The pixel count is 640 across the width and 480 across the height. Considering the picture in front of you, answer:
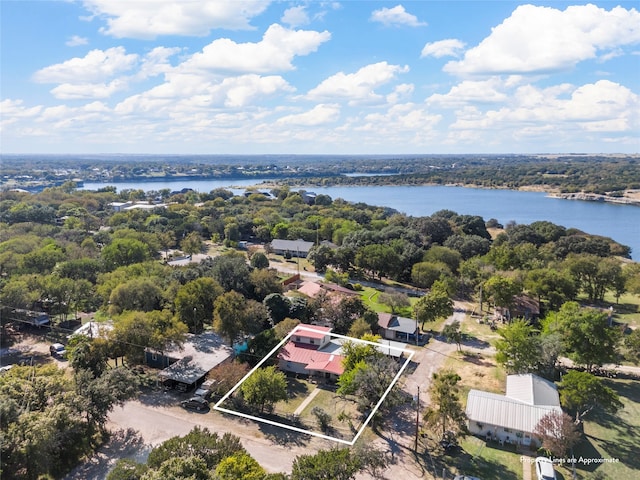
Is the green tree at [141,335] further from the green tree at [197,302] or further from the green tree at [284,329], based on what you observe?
the green tree at [284,329]

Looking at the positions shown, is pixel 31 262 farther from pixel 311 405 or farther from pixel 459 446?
pixel 459 446

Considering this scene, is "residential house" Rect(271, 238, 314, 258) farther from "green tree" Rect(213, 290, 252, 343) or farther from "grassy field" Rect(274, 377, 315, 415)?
"grassy field" Rect(274, 377, 315, 415)

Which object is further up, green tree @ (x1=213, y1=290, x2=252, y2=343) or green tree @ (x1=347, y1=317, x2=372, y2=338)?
green tree @ (x1=213, y1=290, x2=252, y2=343)

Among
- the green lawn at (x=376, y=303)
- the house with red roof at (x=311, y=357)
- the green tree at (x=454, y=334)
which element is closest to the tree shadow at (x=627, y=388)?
the green tree at (x=454, y=334)

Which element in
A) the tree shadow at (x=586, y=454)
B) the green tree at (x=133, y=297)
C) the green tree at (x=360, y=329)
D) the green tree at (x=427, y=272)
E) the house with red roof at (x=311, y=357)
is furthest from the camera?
the green tree at (x=427, y=272)

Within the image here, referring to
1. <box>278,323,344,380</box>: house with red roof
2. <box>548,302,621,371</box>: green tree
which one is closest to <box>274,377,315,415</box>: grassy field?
<box>278,323,344,380</box>: house with red roof

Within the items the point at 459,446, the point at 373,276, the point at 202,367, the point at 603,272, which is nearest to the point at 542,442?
the point at 459,446

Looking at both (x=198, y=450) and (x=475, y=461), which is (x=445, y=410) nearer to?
(x=475, y=461)
